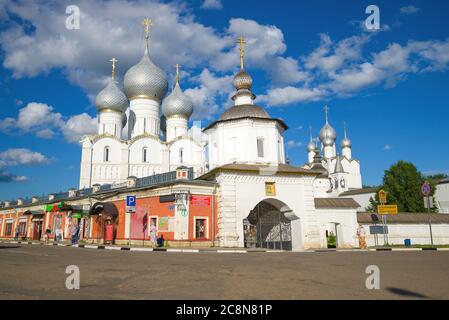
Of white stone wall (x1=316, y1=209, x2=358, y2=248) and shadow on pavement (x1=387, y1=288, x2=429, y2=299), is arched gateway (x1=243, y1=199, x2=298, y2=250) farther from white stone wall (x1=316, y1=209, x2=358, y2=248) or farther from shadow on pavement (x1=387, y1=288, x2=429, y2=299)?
shadow on pavement (x1=387, y1=288, x2=429, y2=299)

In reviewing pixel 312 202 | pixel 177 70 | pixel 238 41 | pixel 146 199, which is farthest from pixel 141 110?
pixel 312 202

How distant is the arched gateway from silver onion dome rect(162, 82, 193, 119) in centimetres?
2790

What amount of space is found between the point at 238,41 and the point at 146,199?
14.6 metres

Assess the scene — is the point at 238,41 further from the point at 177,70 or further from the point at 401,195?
the point at 401,195

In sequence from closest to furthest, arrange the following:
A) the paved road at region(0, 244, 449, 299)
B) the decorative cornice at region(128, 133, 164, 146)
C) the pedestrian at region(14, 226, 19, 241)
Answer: the paved road at region(0, 244, 449, 299) < the pedestrian at region(14, 226, 19, 241) < the decorative cornice at region(128, 133, 164, 146)

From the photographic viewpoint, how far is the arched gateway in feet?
80.3

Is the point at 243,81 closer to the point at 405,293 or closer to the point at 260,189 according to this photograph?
the point at 260,189

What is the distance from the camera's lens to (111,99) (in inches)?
1849

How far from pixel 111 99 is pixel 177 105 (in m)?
8.64

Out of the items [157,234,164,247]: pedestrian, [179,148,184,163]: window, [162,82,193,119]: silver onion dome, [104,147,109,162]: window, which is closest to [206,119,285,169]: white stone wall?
[157,234,164,247]: pedestrian

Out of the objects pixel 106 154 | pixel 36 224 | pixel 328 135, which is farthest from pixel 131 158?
pixel 328 135

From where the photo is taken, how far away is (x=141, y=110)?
48344mm
